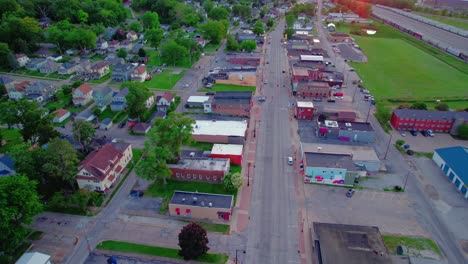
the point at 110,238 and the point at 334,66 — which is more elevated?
the point at 334,66

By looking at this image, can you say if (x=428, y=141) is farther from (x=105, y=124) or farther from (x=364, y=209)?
(x=105, y=124)

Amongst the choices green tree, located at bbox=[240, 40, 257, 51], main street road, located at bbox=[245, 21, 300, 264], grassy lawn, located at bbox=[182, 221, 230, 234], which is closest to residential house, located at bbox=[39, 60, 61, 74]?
green tree, located at bbox=[240, 40, 257, 51]

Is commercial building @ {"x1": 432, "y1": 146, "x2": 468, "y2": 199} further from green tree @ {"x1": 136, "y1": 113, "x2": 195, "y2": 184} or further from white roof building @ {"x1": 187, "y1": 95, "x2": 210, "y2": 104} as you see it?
white roof building @ {"x1": 187, "y1": 95, "x2": 210, "y2": 104}

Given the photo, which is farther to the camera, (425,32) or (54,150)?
(425,32)

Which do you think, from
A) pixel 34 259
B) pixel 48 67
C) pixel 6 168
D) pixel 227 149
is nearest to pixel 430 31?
pixel 227 149

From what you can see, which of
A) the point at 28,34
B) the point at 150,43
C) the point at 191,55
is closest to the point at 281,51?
the point at 191,55

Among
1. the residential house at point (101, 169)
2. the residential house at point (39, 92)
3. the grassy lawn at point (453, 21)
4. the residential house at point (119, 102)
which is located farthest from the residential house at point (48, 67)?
the grassy lawn at point (453, 21)

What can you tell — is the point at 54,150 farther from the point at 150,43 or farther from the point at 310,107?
the point at 150,43
